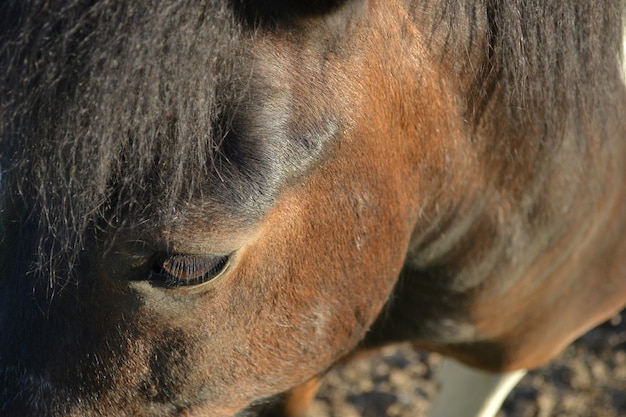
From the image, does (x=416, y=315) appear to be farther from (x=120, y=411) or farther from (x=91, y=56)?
(x=91, y=56)

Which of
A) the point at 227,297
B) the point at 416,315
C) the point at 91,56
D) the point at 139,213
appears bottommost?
the point at 416,315

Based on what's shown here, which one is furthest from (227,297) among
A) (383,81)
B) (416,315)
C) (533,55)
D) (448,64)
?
(416,315)

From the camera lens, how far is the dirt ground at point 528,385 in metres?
2.79

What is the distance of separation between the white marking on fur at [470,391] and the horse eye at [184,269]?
55.6 inches

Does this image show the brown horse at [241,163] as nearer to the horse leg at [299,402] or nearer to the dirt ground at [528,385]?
the horse leg at [299,402]

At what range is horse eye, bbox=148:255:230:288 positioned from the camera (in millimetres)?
1140

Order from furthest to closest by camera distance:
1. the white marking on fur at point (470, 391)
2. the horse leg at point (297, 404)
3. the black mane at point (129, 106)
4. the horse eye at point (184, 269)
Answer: the white marking on fur at point (470, 391)
the horse leg at point (297, 404)
the horse eye at point (184, 269)
the black mane at point (129, 106)

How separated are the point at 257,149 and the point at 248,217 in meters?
0.10


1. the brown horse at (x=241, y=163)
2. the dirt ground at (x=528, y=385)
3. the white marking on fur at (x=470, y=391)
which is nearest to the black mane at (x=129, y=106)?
the brown horse at (x=241, y=163)

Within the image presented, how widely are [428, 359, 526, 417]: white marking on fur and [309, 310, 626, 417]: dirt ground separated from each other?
1.12ft

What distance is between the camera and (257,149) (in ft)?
3.66

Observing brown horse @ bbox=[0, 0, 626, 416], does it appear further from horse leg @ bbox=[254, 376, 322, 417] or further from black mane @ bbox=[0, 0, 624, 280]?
horse leg @ bbox=[254, 376, 322, 417]

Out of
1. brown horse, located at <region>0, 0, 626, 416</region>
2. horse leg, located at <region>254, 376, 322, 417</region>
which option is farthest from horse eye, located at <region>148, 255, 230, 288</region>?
horse leg, located at <region>254, 376, 322, 417</region>

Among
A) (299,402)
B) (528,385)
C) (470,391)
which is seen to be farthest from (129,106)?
(528,385)
